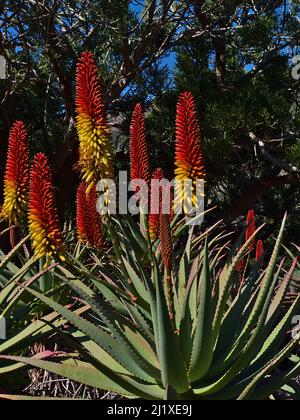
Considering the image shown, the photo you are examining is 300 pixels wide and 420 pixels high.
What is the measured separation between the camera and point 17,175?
306cm

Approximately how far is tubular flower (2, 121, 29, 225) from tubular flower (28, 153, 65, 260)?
241 millimetres

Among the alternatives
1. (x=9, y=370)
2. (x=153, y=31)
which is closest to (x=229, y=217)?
(x=153, y=31)

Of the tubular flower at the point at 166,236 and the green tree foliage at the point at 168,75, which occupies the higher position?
the green tree foliage at the point at 168,75

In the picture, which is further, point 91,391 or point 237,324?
point 91,391

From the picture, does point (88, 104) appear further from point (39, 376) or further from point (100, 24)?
point (100, 24)

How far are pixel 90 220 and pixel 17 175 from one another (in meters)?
0.56

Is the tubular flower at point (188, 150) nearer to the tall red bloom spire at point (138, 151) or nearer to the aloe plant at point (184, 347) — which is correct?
the tall red bloom spire at point (138, 151)

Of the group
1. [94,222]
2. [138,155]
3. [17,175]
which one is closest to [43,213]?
[17,175]

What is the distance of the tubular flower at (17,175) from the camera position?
2.96m

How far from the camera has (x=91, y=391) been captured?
3.22 m

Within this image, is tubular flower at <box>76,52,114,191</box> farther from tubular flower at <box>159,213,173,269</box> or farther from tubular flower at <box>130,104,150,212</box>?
tubular flower at <box>159,213,173,269</box>

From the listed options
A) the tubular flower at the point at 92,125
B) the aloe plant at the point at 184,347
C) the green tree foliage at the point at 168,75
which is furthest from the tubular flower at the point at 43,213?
the green tree foliage at the point at 168,75

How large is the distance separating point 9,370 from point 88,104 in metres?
1.20

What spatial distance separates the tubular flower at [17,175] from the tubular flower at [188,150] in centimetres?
75
